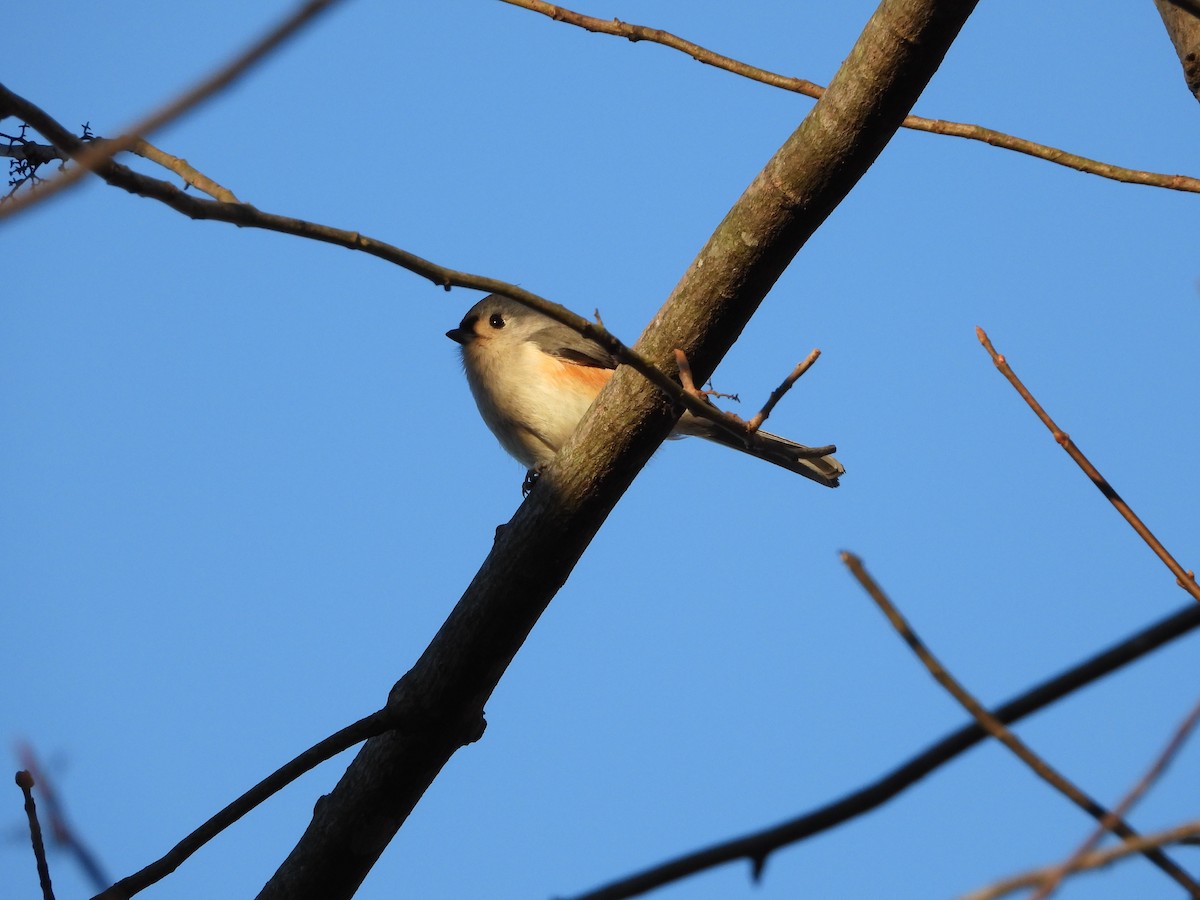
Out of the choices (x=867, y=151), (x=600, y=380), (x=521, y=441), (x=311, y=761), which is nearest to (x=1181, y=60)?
(x=867, y=151)

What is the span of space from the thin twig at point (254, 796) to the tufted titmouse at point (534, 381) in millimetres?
2158

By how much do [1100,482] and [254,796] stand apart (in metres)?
1.91

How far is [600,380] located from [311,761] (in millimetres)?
2844

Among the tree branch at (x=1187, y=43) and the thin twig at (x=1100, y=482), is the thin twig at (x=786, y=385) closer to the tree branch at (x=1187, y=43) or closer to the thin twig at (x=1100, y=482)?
the thin twig at (x=1100, y=482)

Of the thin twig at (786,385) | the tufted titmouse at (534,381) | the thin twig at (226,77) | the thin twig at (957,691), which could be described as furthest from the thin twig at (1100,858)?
the tufted titmouse at (534,381)

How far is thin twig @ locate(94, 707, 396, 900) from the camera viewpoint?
2463 millimetres

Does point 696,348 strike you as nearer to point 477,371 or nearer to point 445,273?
point 445,273

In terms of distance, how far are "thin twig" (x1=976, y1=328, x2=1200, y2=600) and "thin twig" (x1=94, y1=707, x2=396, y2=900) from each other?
1.69m

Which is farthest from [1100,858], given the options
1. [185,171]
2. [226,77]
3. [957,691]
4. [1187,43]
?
[1187,43]

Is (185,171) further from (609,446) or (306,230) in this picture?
(609,446)

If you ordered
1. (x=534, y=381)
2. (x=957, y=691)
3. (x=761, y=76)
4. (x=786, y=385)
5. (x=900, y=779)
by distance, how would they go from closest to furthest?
(x=900, y=779), (x=957, y=691), (x=786, y=385), (x=761, y=76), (x=534, y=381)

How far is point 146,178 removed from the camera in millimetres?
1647

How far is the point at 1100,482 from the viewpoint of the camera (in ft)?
7.12

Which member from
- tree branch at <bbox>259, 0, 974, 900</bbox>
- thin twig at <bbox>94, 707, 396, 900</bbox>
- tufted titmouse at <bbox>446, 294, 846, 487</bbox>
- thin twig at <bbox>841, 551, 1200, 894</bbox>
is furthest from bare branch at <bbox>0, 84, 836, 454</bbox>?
tufted titmouse at <bbox>446, 294, 846, 487</bbox>
